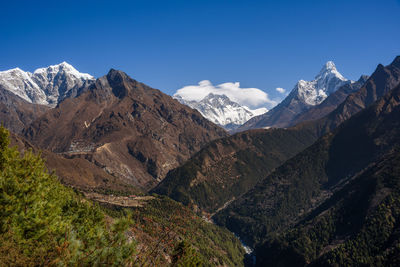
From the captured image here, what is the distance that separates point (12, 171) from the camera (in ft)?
110

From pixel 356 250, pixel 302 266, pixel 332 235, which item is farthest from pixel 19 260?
pixel 332 235

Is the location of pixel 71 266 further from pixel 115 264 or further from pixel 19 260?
pixel 19 260

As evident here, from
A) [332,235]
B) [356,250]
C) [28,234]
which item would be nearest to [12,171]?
[28,234]

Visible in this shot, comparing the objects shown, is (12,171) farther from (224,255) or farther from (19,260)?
(224,255)

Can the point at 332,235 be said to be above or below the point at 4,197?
below

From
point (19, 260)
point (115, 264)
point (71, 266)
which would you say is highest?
point (19, 260)

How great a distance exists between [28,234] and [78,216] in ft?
67.7

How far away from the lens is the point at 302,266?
159000 millimetres

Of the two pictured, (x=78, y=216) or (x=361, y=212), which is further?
(x=361, y=212)

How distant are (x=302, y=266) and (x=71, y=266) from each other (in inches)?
6620

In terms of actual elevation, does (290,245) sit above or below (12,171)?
below

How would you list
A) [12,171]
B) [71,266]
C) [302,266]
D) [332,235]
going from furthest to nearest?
[332,235]
[302,266]
[12,171]
[71,266]

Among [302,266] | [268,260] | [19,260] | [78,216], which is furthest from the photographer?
[268,260]

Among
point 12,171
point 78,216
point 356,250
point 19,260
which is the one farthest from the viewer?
point 356,250
